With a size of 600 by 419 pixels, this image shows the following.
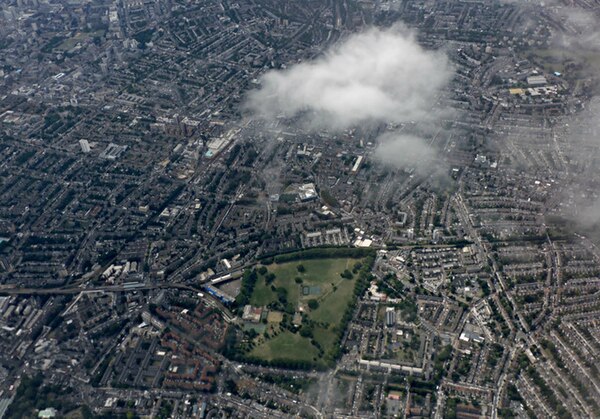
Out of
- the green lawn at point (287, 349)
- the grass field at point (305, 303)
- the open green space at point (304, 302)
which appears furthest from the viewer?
the grass field at point (305, 303)

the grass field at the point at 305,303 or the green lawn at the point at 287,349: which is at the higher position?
the grass field at the point at 305,303

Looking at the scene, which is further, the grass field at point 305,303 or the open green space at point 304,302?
the grass field at point 305,303

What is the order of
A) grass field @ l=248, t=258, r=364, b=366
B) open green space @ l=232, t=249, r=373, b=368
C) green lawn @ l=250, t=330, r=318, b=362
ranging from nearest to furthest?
green lawn @ l=250, t=330, r=318, b=362 < open green space @ l=232, t=249, r=373, b=368 < grass field @ l=248, t=258, r=364, b=366

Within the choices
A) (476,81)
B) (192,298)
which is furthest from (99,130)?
(476,81)

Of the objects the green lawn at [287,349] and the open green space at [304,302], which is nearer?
the green lawn at [287,349]

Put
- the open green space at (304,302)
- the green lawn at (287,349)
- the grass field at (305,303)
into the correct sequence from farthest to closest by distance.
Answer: the grass field at (305,303) < the open green space at (304,302) < the green lawn at (287,349)

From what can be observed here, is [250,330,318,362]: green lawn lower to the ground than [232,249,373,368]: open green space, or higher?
lower

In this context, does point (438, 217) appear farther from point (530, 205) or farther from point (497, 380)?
point (497, 380)

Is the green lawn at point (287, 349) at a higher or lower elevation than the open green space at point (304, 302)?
lower
